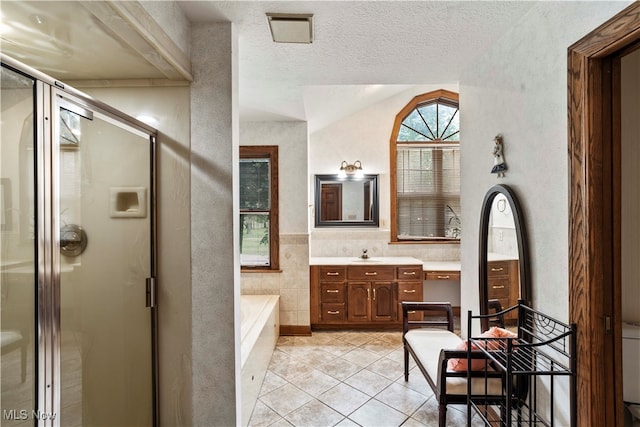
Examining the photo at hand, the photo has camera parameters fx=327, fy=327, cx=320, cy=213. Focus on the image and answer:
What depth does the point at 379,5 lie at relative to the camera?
62.9 inches

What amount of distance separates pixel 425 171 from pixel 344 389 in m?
3.03

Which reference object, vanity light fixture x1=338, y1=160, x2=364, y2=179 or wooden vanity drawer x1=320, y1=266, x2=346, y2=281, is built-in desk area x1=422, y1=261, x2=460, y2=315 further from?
vanity light fixture x1=338, y1=160, x2=364, y2=179

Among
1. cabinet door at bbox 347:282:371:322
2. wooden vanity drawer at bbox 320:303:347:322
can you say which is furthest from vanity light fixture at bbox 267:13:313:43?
wooden vanity drawer at bbox 320:303:347:322

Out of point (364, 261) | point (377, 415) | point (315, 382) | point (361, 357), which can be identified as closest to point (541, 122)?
point (377, 415)

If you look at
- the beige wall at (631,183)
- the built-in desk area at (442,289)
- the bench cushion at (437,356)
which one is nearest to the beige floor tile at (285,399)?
the bench cushion at (437,356)

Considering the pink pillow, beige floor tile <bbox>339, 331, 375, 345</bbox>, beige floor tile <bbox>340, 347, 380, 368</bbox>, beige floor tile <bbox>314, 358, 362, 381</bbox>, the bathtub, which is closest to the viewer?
the pink pillow

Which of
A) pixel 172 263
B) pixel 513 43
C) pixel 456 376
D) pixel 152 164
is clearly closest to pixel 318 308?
pixel 456 376

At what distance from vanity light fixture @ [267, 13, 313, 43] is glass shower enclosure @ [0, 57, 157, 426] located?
33.4 inches

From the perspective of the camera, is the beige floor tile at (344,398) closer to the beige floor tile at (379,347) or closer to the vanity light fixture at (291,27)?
the beige floor tile at (379,347)

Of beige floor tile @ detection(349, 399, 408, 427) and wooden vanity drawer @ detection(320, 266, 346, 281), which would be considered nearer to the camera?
beige floor tile @ detection(349, 399, 408, 427)

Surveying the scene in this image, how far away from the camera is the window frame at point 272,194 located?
12.4ft

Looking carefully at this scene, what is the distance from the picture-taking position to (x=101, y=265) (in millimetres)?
1529

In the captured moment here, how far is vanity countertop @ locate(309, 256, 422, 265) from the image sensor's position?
3984 millimetres

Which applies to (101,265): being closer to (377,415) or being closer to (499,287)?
(377,415)
